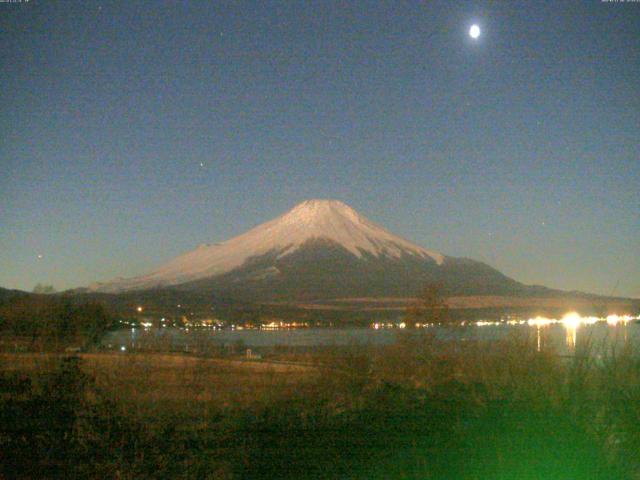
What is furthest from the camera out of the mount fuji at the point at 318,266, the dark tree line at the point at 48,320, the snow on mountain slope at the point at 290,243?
the snow on mountain slope at the point at 290,243

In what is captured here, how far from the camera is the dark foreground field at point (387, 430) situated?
27.8 feet

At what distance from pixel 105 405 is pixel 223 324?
67.7 m

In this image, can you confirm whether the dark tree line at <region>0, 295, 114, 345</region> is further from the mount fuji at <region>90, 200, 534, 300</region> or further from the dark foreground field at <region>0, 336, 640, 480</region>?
the mount fuji at <region>90, 200, 534, 300</region>

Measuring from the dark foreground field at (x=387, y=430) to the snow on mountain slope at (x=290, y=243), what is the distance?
10553 centimetres

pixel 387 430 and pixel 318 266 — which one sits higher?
pixel 318 266

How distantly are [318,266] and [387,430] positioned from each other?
103318 mm

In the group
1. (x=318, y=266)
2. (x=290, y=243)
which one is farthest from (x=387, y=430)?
(x=290, y=243)

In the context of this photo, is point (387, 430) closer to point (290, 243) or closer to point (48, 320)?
point (48, 320)

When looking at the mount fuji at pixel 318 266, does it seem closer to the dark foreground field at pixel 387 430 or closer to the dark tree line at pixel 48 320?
the dark tree line at pixel 48 320

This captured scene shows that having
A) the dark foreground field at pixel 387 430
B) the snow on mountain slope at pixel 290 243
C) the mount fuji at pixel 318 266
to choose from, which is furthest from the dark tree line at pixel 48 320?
the snow on mountain slope at pixel 290 243

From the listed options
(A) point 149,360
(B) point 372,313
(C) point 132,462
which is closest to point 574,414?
(C) point 132,462

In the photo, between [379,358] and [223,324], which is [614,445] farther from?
[223,324]

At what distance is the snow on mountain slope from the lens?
124188mm

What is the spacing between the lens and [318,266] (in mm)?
114000
